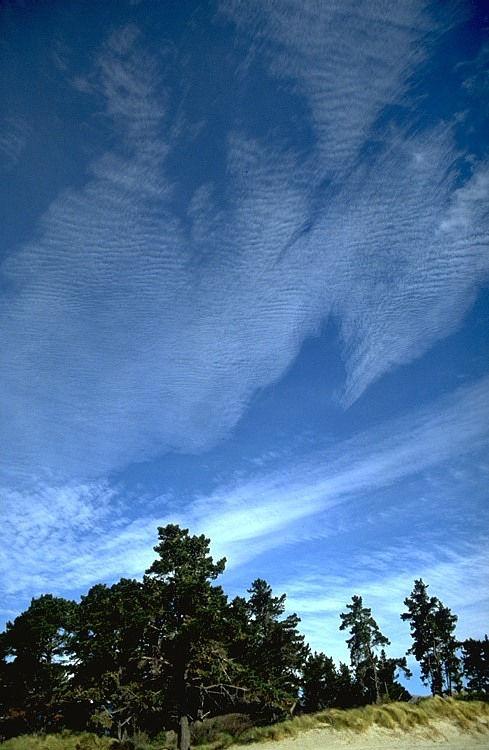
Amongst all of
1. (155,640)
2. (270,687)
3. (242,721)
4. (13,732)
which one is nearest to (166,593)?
(155,640)

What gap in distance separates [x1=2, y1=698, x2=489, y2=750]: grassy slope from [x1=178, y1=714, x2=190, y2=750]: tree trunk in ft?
5.62

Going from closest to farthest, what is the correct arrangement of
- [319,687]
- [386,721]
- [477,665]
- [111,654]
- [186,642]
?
[186,642], [386,721], [111,654], [319,687], [477,665]

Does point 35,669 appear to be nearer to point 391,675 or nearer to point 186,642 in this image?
point 186,642

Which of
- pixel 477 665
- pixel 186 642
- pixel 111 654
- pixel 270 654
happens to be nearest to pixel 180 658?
pixel 186 642

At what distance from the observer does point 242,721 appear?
38000 mm

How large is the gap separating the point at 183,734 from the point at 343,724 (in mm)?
10508

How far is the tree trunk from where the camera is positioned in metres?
27.1

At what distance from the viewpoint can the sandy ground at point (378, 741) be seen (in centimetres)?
2606

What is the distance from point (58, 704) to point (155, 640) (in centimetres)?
2021

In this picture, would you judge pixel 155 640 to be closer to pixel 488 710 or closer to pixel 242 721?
pixel 242 721

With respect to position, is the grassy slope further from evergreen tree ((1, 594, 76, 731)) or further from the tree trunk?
evergreen tree ((1, 594, 76, 731))

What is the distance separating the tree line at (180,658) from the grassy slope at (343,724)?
1.98 metres

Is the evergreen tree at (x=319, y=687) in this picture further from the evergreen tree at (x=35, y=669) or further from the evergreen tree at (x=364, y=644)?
the evergreen tree at (x=35, y=669)

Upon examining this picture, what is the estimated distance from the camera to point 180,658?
27.7 metres
